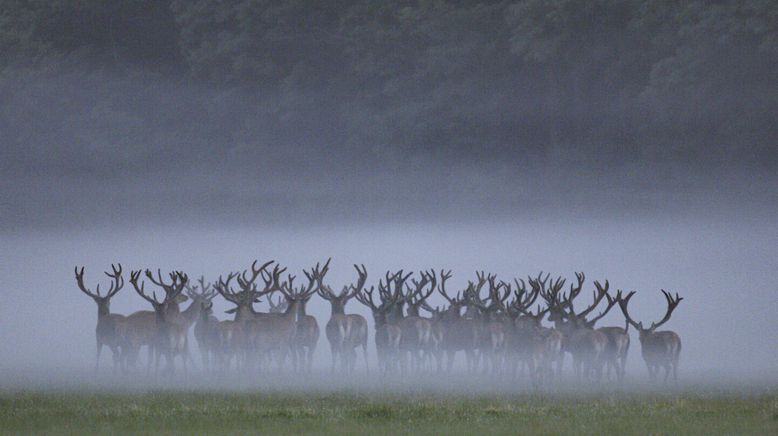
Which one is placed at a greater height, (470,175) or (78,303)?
(470,175)

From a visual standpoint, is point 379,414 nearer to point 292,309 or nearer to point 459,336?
point 292,309

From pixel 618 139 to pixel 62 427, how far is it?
75.5 meters

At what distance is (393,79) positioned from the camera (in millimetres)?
105812

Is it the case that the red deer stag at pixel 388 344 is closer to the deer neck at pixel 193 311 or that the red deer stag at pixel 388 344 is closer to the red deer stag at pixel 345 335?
the red deer stag at pixel 345 335

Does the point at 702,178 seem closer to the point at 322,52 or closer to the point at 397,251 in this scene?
the point at 397,251

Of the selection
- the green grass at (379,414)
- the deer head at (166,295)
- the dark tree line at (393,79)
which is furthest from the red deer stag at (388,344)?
the dark tree line at (393,79)

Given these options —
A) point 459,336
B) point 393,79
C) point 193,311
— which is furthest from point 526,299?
point 393,79

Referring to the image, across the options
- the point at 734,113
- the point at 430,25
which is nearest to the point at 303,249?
the point at 430,25

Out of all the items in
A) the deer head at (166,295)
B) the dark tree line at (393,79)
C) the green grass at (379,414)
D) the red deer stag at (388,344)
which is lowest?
the green grass at (379,414)

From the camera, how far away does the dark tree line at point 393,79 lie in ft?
283

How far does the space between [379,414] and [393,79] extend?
276 feet

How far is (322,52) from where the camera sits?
114125mm

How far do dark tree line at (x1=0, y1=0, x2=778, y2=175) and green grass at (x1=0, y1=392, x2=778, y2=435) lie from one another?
201 ft

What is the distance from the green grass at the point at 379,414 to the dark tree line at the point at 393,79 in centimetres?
6114
